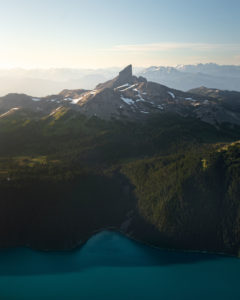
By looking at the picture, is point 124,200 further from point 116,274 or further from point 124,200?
point 116,274

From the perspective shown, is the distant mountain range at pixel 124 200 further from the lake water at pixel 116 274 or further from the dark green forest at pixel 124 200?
the lake water at pixel 116 274

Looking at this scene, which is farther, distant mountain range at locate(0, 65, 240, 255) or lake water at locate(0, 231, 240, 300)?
distant mountain range at locate(0, 65, 240, 255)

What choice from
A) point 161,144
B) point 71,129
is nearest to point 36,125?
point 71,129

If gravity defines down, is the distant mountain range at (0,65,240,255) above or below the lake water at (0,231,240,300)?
above

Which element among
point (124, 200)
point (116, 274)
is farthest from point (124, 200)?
point (116, 274)

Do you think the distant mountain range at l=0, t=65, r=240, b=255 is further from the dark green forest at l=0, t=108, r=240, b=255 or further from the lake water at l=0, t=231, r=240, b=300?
the lake water at l=0, t=231, r=240, b=300

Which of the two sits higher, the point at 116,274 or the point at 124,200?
the point at 124,200

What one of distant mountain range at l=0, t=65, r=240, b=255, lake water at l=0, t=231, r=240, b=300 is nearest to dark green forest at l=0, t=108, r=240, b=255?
distant mountain range at l=0, t=65, r=240, b=255

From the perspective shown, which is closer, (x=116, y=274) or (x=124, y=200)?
(x=116, y=274)

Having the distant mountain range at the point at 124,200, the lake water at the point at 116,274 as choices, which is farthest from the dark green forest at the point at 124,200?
the lake water at the point at 116,274
